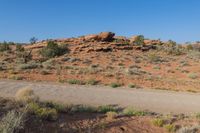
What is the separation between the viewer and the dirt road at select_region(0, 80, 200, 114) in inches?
624

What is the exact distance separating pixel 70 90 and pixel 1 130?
1154 cm

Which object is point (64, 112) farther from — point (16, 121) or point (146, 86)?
point (146, 86)

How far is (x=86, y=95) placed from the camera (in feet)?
58.7

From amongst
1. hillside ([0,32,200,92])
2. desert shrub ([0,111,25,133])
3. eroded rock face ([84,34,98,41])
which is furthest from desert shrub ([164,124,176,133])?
eroded rock face ([84,34,98,41])

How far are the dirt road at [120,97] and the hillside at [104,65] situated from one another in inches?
131

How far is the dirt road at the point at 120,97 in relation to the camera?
624 inches

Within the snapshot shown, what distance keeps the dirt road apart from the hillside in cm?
333

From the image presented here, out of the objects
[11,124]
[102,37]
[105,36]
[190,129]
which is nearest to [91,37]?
[102,37]

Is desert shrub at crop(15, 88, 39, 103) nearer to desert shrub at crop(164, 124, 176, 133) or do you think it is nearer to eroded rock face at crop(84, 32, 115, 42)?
desert shrub at crop(164, 124, 176, 133)

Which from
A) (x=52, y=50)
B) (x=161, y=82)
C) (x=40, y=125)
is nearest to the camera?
(x=40, y=125)

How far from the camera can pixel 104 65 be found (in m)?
38.6

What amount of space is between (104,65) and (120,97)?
20.8m

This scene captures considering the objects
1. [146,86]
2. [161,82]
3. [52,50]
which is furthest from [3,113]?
[52,50]

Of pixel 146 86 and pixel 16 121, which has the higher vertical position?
pixel 16 121
